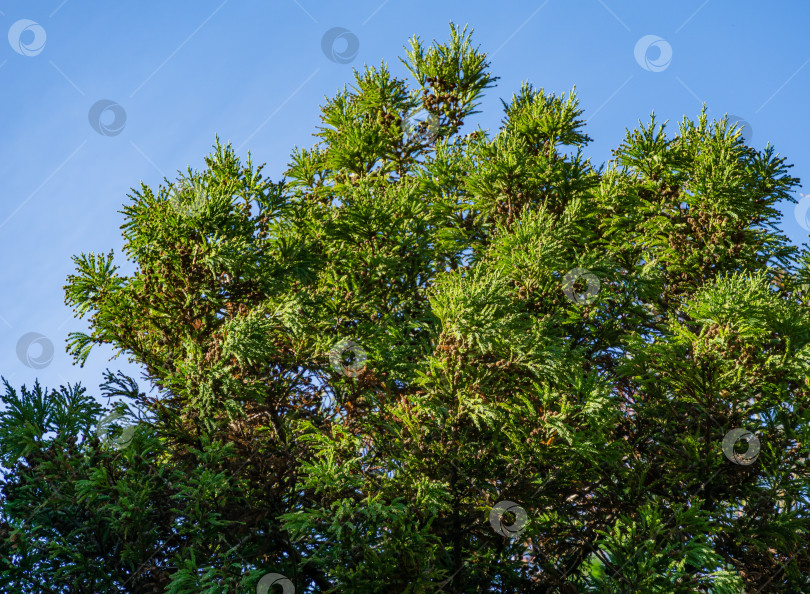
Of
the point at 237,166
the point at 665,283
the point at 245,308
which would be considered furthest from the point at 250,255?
the point at 665,283

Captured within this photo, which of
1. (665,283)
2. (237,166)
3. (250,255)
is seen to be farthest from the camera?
(665,283)

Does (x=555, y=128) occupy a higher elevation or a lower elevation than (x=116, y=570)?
higher

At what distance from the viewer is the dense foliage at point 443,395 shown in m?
6.91

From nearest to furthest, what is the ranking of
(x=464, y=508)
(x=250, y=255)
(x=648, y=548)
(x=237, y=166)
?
(x=648, y=548), (x=464, y=508), (x=250, y=255), (x=237, y=166)

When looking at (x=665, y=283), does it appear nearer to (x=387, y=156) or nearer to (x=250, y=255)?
(x=387, y=156)

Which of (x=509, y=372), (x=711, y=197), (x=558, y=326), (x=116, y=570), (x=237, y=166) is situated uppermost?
(x=237, y=166)

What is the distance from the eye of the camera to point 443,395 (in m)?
7.95

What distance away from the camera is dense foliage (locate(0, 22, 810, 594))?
691cm

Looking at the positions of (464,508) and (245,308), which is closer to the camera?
(464,508)

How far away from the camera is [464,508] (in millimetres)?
7879

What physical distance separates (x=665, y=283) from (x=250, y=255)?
6199 mm

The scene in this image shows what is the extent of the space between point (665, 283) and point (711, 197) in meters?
1.42

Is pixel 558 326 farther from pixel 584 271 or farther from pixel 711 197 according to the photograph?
pixel 711 197

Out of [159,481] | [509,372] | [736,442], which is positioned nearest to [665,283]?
[736,442]
